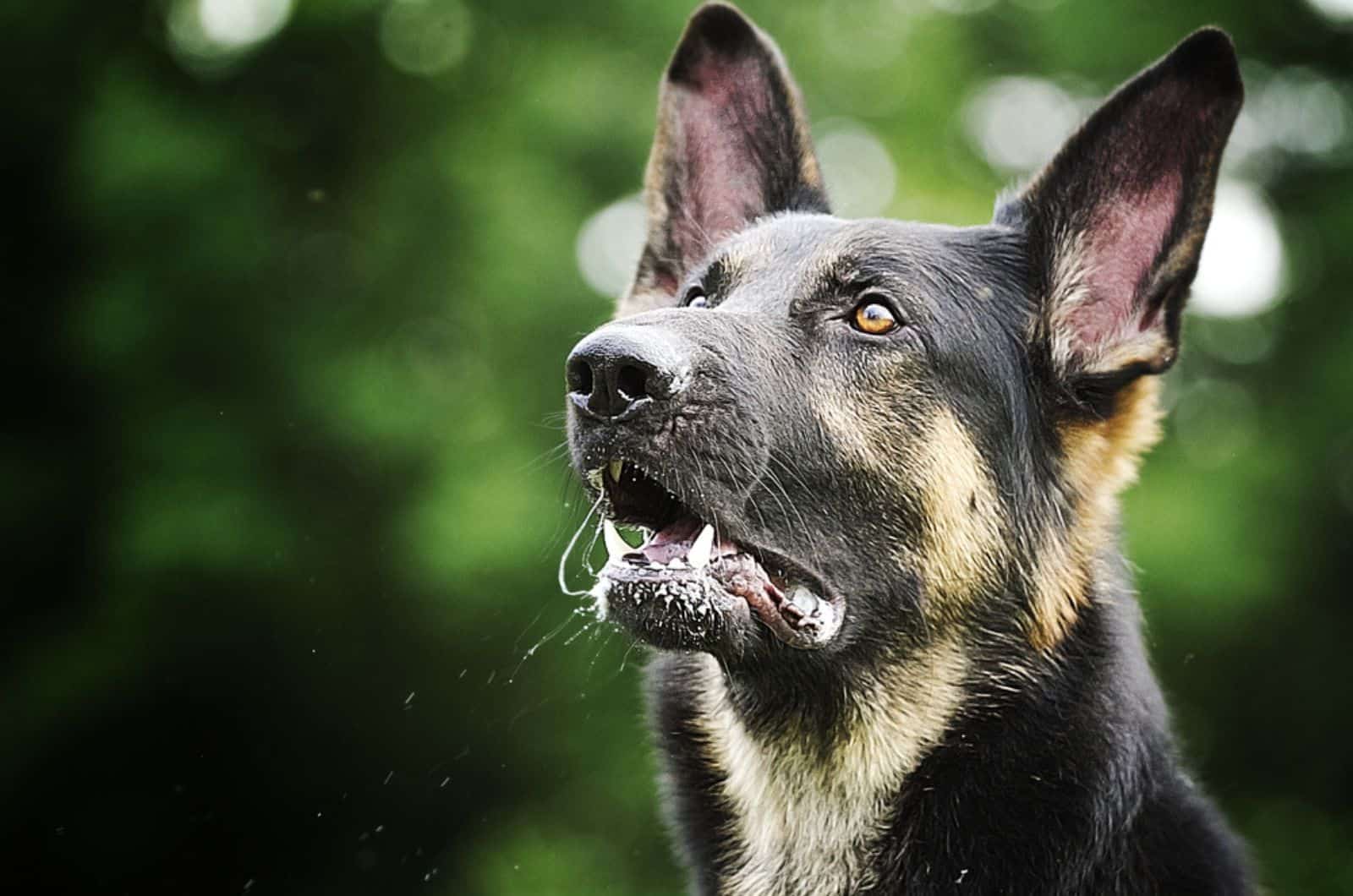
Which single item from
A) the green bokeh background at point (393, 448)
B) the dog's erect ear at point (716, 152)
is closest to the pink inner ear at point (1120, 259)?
the dog's erect ear at point (716, 152)

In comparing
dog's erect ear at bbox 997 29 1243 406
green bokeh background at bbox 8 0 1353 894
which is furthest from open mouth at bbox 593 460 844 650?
green bokeh background at bbox 8 0 1353 894

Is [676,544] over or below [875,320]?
below

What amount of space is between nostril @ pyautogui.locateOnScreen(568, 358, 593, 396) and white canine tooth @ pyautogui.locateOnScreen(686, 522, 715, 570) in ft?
1.61

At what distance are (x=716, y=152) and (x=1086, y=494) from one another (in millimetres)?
1751

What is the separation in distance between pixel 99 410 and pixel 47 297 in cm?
113

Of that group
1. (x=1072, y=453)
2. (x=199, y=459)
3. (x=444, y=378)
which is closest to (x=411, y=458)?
(x=444, y=378)

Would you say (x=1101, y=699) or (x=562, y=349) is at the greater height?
(x=1101, y=699)

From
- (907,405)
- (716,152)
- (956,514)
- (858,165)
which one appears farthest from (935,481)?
(858,165)

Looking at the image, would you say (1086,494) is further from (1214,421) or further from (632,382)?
(1214,421)

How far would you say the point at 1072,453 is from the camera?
4.59m

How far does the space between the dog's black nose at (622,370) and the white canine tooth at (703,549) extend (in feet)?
1.29

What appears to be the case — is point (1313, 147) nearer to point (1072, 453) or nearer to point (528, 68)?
point (528, 68)

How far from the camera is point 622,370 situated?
375 centimetres

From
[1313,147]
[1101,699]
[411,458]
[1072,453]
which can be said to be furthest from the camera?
[1313,147]
